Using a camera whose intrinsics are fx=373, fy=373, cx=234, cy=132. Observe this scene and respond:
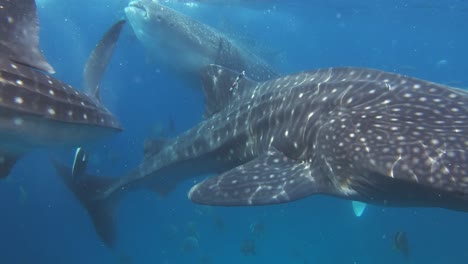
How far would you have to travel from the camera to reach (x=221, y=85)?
7.55 m

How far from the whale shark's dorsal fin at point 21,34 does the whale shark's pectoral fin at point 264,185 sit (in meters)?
2.56

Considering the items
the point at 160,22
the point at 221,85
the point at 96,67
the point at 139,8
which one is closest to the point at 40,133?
the point at 96,67

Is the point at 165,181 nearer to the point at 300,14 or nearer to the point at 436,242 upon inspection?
the point at 436,242

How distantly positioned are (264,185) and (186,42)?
885cm

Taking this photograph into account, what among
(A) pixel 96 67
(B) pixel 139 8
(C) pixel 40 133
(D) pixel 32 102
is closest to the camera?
(D) pixel 32 102

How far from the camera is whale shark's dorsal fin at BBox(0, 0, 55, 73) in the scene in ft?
15.1

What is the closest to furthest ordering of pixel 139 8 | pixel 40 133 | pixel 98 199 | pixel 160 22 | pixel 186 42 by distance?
pixel 40 133 < pixel 98 199 < pixel 186 42 < pixel 160 22 < pixel 139 8

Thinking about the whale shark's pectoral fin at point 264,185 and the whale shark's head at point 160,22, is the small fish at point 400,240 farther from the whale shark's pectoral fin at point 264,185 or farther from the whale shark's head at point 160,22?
the whale shark's head at point 160,22

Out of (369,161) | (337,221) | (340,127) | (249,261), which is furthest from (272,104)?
(249,261)

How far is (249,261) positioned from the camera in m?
28.9

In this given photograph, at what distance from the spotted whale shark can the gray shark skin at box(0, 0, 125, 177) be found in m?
1.76

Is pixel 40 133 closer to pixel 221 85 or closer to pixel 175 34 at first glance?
pixel 221 85

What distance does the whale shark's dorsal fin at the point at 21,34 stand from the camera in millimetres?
4613

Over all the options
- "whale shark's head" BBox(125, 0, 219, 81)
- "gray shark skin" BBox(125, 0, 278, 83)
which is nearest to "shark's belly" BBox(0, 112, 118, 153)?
"gray shark skin" BBox(125, 0, 278, 83)
